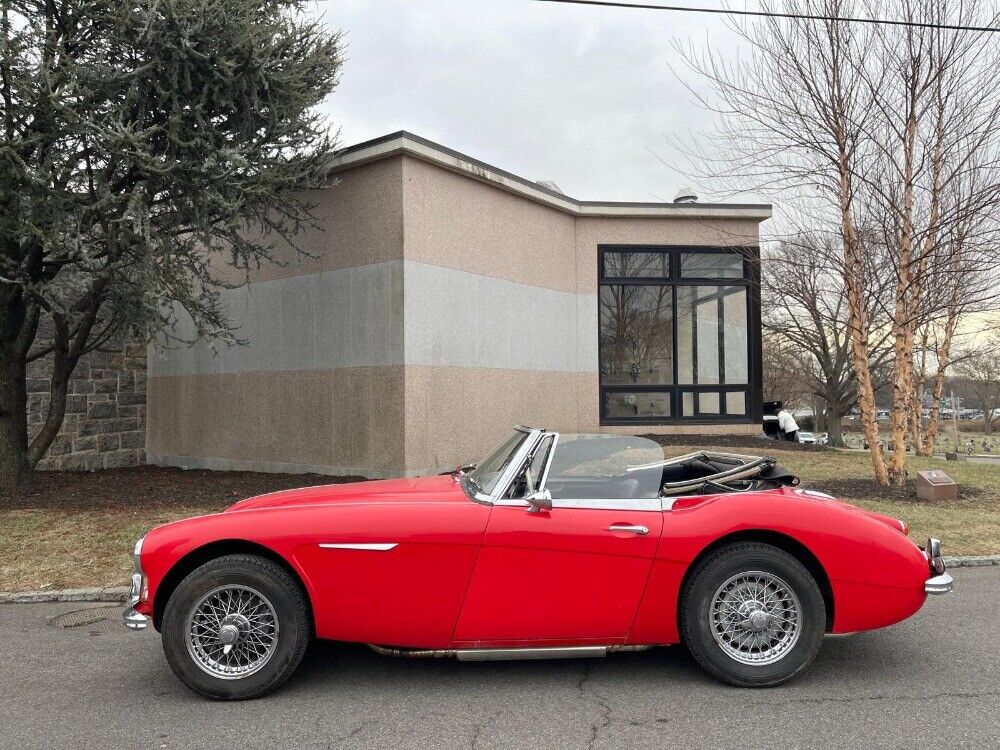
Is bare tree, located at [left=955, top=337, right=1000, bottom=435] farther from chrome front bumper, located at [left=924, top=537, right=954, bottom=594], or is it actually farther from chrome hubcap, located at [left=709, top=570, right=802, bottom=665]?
chrome hubcap, located at [left=709, top=570, right=802, bottom=665]

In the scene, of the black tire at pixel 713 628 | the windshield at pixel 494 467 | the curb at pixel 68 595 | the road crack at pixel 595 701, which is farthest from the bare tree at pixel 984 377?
the curb at pixel 68 595

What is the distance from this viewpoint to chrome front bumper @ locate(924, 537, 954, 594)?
3.76 meters

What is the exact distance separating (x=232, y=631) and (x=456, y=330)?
28.1 feet

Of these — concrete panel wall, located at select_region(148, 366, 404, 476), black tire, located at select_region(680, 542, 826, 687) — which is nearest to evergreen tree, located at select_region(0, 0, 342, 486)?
concrete panel wall, located at select_region(148, 366, 404, 476)

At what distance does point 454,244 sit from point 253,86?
156 inches

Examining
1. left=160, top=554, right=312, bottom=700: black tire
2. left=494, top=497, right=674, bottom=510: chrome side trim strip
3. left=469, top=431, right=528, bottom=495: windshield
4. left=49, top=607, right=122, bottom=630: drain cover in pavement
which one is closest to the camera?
left=160, top=554, right=312, bottom=700: black tire

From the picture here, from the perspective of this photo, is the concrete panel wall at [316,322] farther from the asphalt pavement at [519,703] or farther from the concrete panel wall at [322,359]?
the asphalt pavement at [519,703]

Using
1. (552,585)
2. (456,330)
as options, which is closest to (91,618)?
(552,585)

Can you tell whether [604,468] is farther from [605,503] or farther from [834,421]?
[834,421]

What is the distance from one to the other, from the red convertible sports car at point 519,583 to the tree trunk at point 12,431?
781 cm

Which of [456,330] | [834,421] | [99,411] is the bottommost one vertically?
[834,421]

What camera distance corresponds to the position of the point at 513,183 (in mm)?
13047

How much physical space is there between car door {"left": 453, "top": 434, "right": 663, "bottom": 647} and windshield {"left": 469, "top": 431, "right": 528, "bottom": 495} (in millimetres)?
356

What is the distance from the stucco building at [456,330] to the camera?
11.1 m
